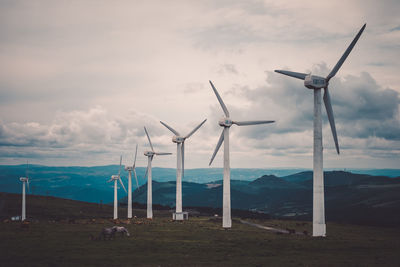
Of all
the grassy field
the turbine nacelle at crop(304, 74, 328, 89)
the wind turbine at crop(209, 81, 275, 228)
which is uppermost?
the turbine nacelle at crop(304, 74, 328, 89)

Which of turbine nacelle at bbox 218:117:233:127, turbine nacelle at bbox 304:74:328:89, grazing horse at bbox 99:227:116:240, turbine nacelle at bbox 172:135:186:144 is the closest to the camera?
grazing horse at bbox 99:227:116:240

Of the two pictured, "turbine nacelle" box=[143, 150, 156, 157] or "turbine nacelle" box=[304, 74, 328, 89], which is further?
"turbine nacelle" box=[143, 150, 156, 157]

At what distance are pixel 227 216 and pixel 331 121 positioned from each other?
32.0 meters

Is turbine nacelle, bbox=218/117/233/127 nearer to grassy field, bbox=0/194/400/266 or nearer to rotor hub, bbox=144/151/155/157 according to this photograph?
grassy field, bbox=0/194/400/266

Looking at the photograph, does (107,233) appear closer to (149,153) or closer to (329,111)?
(329,111)

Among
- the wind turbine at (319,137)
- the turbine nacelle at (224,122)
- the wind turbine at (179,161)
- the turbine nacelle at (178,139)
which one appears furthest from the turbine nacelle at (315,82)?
the turbine nacelle at (178,139)

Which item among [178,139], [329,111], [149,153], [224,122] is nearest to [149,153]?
[149,153]

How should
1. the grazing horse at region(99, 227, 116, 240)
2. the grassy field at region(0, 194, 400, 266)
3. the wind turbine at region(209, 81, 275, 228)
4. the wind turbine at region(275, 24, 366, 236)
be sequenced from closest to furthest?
1. the grassy field at region(0, 194, 400, 266)
2. the grazing horse at region(99, 227, 116, 240)
3. the wind turbine at region(275, 24, 366, 236)
4. the wind turbine at region(209, 81, 275, 228)

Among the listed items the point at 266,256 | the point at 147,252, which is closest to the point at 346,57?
the point at 266,256

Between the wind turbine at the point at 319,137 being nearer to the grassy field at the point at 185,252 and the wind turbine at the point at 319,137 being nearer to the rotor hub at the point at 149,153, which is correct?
the grassy field at the point at 185,252

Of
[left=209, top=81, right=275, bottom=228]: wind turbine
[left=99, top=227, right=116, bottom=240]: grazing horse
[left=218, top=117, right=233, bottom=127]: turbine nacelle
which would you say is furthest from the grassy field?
[left=218, top=117, right=233, bottom=127]: turbine nacelle

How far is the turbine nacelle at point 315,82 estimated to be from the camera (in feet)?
220

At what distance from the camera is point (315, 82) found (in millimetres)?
67188

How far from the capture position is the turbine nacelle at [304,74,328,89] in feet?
220
